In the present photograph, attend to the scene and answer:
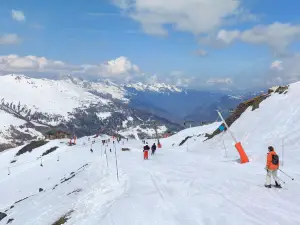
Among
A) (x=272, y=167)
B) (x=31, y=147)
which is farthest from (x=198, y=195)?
(x=31, y=147)

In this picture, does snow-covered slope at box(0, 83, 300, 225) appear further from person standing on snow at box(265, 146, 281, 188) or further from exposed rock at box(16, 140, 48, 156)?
exposed rock at box(16, 140, 48, 156)

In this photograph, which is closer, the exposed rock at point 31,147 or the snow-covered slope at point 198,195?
the snow-covered slope at point 198,195

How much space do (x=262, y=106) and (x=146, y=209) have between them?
36.8 metres

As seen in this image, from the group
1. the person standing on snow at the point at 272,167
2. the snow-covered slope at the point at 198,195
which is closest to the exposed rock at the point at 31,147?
the snow-covered slope at the point at 198,195

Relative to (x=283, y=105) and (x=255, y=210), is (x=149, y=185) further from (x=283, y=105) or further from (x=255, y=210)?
(x=283, y=105)

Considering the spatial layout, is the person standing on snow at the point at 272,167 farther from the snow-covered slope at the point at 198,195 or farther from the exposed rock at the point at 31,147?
the exposed rock at the point at 31,147

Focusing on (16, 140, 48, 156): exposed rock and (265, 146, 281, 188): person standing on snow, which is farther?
(16, 140, 48, 156): exposed rock

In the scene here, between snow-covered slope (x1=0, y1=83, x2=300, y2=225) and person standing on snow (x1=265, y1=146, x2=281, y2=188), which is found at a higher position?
person standing on snow (x1=265, y1=146, x2=281, y2=188)

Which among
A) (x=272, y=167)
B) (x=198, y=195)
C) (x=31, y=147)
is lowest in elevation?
(x=31, y=147)

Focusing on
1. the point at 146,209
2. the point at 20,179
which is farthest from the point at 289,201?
the point at 20,179

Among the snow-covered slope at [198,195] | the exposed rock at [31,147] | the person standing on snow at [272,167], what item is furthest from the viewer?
the exposed rock at [31,147]

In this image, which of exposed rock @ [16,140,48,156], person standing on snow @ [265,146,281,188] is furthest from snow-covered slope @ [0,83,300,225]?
exposed rock @ [16,140,48,156]

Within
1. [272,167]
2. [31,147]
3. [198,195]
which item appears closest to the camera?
[198,195]

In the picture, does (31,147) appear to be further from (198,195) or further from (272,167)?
(272,167)
